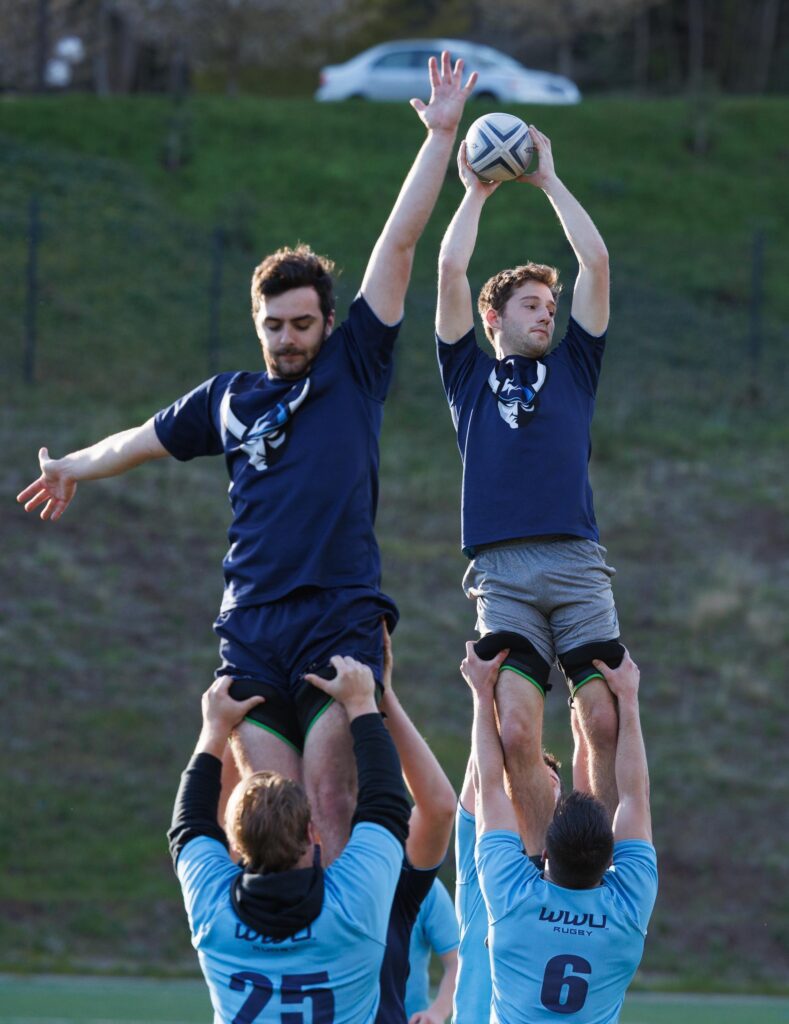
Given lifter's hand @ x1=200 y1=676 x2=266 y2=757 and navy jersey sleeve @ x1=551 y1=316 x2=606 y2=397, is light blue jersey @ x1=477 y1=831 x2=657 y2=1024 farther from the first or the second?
navy jersey sleeve @ x1=551 y1=316 x2=606 y2=397

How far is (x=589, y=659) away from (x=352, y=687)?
3.17 ft

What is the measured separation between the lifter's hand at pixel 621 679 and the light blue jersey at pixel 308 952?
4.07ft

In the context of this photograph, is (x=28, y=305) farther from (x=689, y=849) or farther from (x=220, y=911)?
(x=220, y=911)

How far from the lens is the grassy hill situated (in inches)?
563

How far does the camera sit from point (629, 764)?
5020mm

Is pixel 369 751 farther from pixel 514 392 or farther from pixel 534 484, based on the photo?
pixel 514 392

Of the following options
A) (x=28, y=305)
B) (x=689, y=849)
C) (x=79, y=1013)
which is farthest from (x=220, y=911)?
(x=28, y=305)

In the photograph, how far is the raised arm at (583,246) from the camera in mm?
5422

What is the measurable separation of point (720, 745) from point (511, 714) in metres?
11.3

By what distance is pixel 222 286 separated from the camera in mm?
23141

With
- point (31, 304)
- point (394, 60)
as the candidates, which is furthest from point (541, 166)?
point (394, 60)

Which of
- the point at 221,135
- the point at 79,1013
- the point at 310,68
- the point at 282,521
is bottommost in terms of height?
the point at 79,1013

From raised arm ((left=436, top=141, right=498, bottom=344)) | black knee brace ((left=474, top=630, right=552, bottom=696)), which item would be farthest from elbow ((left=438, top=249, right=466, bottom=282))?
black knee brace ((left=474, top=630, right=552, bottom=696))

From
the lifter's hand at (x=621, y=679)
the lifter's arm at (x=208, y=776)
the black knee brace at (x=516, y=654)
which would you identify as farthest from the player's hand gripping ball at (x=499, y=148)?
the lifter's arm at (x=208, y=776)
